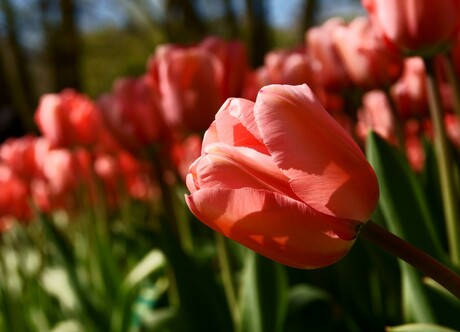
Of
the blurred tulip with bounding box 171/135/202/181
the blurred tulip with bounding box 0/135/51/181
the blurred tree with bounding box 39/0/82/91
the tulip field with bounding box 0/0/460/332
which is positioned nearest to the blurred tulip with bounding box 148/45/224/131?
the tulip field with bounding box 0/0/460/332

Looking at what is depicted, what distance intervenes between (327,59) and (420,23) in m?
0.47

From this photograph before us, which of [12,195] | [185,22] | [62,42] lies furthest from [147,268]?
[62,42]

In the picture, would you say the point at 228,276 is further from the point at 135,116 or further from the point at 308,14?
the point at 308,14

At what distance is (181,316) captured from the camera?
3.14 feet

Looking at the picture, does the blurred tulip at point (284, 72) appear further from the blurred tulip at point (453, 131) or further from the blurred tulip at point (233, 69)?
the blurred tulip at point (453, 131)

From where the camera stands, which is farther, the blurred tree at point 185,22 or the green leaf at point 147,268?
the blurred tree at point 185,22

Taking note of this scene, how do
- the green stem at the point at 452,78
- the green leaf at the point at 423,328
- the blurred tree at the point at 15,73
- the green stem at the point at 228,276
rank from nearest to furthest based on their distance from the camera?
the green leaf at the point at 423,328 < the green stem at the point at 452,78 < the green stem at the point at 228,276 < the blurred tree at the point at 15,73

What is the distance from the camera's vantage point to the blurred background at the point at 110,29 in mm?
5707

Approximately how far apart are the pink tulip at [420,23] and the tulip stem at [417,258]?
0.35 metres

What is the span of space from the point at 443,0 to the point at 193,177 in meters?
0.36

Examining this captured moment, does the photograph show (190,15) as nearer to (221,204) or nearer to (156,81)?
(156,81)

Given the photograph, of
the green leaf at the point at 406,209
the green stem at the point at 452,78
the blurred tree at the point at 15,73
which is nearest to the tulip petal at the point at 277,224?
the green leaf at the point at 406,209

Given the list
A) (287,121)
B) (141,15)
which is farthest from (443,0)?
(141,15)

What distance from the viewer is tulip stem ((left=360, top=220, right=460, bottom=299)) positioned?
355mm
